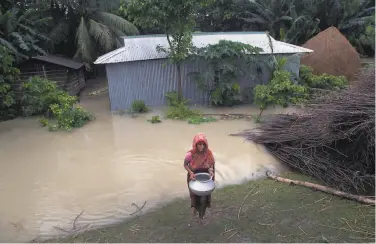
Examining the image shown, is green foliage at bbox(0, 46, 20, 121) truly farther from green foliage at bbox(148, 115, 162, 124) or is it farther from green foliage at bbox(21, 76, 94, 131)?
green foliage at bbox(148, 115, 162, 124)

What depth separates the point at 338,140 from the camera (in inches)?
256

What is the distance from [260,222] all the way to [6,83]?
31.6 ft

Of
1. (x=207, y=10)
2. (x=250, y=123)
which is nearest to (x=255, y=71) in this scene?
(x=250, y=123)

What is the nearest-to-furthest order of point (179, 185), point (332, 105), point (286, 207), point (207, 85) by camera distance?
point (286, 207)
point (332, 105)
point (179, 185)
point (207, 85)

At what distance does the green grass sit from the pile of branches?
70 centimetres

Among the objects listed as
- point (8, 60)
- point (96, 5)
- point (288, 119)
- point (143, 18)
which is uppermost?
point (96, 5)

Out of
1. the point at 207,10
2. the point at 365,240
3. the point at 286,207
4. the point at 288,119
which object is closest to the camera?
the point at 365,240

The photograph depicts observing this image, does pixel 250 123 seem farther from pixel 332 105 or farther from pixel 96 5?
pixel 96 5

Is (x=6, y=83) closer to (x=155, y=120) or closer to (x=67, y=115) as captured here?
(x=67, y=115)

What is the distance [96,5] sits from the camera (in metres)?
17.3

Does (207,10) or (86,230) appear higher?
(207,10)

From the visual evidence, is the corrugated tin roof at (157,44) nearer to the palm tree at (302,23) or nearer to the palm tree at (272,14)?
the palm tree at (302,23)

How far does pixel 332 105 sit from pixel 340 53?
8.85 m

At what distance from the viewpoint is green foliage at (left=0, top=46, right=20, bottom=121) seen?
1039 centimetres
